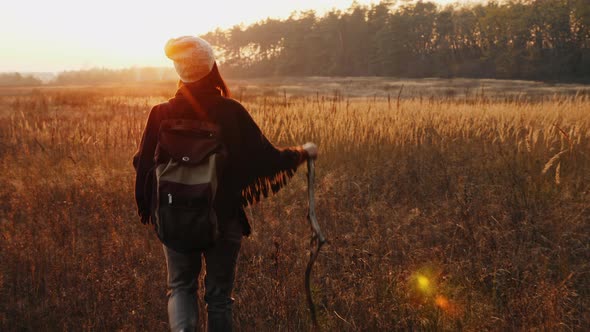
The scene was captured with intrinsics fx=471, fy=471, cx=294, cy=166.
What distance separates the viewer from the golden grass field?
3230 millimetres

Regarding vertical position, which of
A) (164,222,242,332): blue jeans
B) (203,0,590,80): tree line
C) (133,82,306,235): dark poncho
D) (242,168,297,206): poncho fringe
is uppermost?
(203,0,590,80): tree line

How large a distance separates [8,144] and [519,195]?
8702 millimetres

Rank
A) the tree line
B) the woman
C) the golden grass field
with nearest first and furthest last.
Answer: the woman, the golden grass field, the tree line

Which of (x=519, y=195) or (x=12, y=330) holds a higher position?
(x=519, y=195)

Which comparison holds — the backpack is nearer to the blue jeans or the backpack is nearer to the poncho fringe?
the blue jeans

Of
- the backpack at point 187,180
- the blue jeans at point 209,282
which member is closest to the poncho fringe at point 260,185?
the blue jeans at point 209,282

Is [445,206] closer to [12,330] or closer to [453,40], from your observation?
[12,330]

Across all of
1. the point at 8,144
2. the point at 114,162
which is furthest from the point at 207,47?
the point at 8,144

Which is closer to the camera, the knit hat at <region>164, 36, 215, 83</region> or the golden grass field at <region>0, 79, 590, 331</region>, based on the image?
the knit hat at <region>164, 36, 215, 83</region>

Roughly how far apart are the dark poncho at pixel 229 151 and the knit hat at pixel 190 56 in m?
0.06

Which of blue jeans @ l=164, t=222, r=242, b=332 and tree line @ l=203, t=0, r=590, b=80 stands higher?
tree line @ l=203, t=0, r=590, b=80

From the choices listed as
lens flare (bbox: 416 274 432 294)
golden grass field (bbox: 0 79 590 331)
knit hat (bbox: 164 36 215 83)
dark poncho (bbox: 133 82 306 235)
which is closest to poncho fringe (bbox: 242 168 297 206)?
dark poncho (bbox: 133 82 306 235)

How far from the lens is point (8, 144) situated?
8.86 m

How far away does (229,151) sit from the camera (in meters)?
2.31
